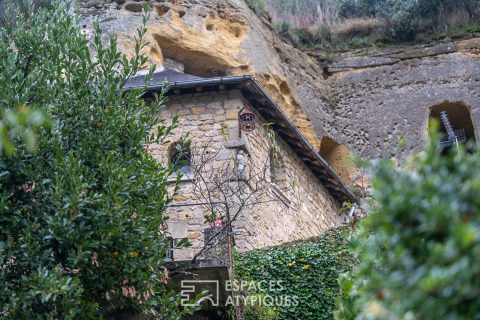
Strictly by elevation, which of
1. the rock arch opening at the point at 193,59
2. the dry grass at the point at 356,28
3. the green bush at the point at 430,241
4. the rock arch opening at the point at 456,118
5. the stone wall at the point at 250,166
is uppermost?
the dry grass at the point at 356,28

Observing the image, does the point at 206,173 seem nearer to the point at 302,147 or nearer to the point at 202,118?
the point at 202,118

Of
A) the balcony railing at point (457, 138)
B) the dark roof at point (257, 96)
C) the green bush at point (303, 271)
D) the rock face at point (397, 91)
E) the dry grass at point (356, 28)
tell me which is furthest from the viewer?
the dry grass at point (356, 28)

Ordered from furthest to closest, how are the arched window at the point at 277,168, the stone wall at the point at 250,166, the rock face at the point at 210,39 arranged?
the rock face at the point at 210,39 → the arched window at the point at 277,168 → the stone wall at the point at 250,166

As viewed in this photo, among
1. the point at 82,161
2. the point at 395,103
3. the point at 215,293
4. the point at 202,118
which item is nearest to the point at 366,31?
the point at 395,103

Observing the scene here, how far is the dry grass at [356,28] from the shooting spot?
21969 mm

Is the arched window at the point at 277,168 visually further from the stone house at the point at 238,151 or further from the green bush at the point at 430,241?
the green bush at the point at 430,241

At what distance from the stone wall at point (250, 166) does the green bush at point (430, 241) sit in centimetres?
712

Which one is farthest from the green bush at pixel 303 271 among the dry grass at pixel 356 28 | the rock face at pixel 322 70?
the dry grass at pixel 356 28

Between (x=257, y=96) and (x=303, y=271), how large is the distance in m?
3.74

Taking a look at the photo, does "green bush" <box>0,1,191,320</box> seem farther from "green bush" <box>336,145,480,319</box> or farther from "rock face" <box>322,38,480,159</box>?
"rock face" <box>322,38,480,159</box>

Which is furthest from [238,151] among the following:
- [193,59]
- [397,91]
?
[397,91]

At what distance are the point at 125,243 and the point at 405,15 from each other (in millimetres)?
17232

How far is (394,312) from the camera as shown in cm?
282

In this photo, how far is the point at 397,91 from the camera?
19.9m
